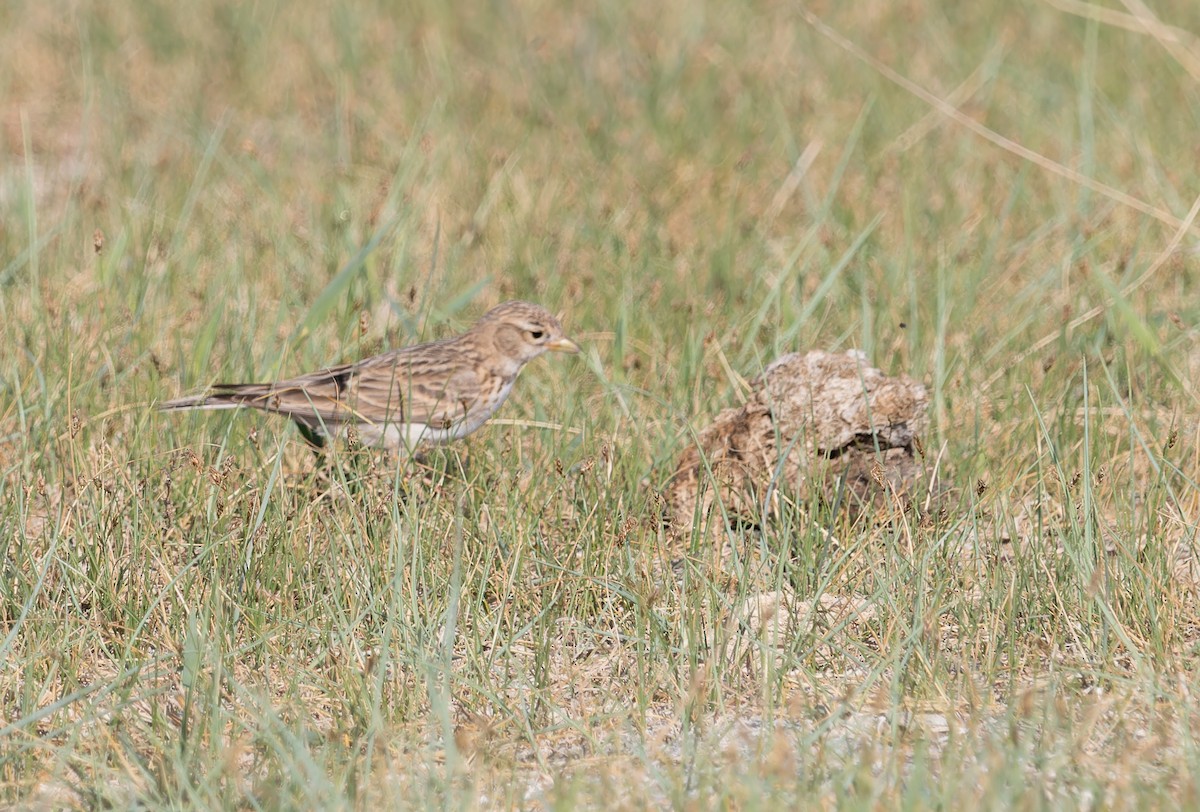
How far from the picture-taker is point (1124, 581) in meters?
4.14

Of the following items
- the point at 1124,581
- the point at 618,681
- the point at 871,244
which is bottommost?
the point at 618,681

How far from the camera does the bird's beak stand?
5.83 meters

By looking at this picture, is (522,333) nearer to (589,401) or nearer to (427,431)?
(589,401)

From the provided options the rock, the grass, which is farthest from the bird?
the rock

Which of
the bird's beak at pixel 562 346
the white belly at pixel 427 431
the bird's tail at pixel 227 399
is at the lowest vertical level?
the white belly at pixel 427 431

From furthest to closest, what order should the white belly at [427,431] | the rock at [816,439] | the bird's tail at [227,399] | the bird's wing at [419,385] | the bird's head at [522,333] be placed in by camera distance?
the bird's head at [522,333] < the bird's wing at [419,385] < the white belly at [427,431] < the bird's tail at [227,399] < the rock at [816,439]

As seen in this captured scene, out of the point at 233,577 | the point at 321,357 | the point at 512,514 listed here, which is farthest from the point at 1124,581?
the point at 321,357

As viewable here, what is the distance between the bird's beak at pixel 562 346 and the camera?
5832 millimetres

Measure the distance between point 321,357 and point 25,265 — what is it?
1.43 meters

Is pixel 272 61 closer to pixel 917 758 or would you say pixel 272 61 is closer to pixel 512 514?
pixel 512 514

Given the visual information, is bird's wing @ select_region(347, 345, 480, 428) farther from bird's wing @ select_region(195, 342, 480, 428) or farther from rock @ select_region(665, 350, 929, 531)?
rock @ select_region(665, 350, 929, 531)

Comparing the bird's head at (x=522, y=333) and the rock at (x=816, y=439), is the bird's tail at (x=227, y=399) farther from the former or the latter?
the rock at (x=816, y=439)

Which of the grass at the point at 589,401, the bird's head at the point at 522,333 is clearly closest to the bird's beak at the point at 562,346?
the bird's head at the point at 522,333

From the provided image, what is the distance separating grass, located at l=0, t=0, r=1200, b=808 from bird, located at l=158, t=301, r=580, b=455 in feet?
0.40
